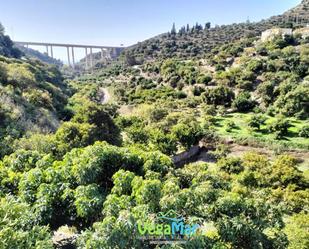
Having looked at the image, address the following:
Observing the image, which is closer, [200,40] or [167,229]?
[167,229]

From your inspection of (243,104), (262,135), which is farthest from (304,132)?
(243,104)

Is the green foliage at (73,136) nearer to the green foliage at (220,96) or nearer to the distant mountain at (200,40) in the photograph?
the green foliage at (220,96)

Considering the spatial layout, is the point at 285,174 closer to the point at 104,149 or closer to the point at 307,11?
the point at 104,149

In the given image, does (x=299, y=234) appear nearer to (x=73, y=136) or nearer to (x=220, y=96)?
(x=73, y=136)

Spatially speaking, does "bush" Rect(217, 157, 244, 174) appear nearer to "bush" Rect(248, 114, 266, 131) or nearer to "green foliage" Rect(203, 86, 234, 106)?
"bush" Rect(248, 114, 266, 131)

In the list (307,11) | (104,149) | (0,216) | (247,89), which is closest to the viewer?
(0,216)

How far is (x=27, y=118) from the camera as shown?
24.3 m

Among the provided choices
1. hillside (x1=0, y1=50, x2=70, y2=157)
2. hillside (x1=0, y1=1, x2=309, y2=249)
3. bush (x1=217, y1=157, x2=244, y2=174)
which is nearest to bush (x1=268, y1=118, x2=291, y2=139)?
hillside (x1=0, y1=1, x2=309, y2=249)

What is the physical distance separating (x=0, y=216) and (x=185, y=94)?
44339 mm

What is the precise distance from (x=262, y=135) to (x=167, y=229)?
2718 centimetres

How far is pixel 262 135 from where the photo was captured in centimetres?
3228

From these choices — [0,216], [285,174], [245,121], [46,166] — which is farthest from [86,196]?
[245,121]

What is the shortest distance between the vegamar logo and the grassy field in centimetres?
2475

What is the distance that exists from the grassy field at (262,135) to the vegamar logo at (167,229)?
24.8 m
